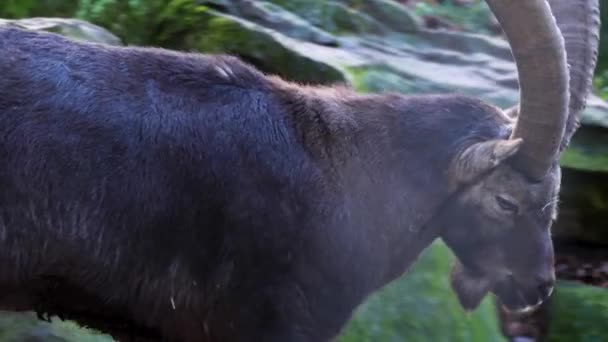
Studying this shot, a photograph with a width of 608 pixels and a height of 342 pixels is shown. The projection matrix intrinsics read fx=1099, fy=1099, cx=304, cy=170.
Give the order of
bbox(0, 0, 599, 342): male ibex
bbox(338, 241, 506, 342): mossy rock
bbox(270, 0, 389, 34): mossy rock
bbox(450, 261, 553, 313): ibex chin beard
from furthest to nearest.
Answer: bbox(270, 0, 389, 34): mossy rock
bbox(338, 241, 506, 342): mossy rock
bbox(450, 261, 553, 313): ibex chin beard
bbox(0, 0, 599, 342): male ibex

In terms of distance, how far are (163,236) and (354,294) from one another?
0.94m

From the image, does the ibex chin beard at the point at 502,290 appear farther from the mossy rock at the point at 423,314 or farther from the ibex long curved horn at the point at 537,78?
the mossy rock at the point at 423,314

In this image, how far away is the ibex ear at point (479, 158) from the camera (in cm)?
487

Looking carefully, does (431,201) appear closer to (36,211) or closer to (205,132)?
(205,132)

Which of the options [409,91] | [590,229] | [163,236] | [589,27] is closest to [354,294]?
[163,236]

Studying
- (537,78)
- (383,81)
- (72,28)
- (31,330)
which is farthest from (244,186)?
(383,81)

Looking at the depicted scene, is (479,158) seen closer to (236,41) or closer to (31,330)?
(31,330)

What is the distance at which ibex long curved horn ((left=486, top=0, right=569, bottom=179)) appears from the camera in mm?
4660

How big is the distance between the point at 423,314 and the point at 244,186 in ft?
6.76

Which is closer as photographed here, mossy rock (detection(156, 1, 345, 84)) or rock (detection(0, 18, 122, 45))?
rock (detection(0, 18, 122, 45))

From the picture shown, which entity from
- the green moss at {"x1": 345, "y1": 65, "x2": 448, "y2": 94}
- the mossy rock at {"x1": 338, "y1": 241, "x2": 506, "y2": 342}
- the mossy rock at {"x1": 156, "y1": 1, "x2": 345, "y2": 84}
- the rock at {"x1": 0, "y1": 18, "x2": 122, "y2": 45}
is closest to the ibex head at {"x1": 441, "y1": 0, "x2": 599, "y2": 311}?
the mossy rock at {"x1": 338, "y1": 241, "x2": 506, "y2": 342}

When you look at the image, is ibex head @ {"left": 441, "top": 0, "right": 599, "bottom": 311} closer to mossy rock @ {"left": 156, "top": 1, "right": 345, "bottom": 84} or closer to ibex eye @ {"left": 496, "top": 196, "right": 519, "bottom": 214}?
ibex eye @ {"left": 496, "top": 196, "right": 519, "bottom": 214}

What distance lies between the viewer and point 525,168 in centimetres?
494

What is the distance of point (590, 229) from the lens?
8047 mm
